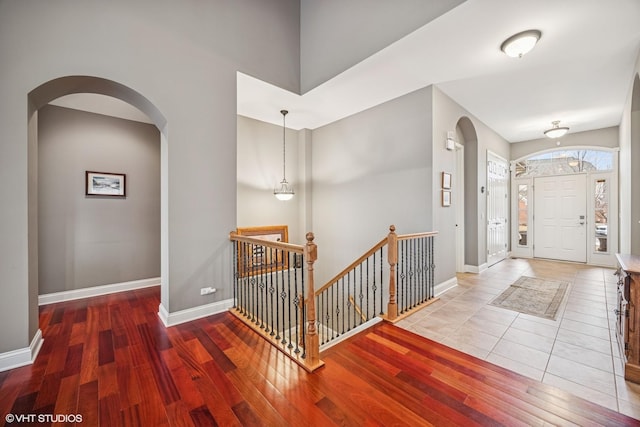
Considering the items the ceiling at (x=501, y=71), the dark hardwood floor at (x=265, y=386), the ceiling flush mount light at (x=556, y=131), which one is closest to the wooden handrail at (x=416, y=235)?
the dark hardwood floor at (x=265, y=386)

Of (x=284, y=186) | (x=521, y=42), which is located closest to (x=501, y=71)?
(x=521, y=42)

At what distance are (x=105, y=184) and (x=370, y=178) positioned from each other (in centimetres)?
421

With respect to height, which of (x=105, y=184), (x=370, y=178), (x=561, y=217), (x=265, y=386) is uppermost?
(x=370, y=178)

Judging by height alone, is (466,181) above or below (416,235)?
above

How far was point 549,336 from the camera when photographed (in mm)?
2615

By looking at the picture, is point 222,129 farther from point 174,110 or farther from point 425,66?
point 425,66

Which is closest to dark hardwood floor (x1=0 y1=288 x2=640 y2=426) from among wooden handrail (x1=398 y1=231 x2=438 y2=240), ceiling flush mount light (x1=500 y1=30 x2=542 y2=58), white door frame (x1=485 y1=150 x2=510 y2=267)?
wooden handrail (x1=398 y1=231 x2=438 y2=240)

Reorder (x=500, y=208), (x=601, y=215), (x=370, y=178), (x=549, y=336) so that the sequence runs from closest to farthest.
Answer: (x=549, y=336) < (x=370, y=178) < (x=601, y=215) < (x=500, y=208)

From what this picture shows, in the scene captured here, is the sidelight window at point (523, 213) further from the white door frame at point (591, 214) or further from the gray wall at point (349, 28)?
the gray wall at point (349, 28)

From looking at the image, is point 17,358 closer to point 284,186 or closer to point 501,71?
point 284,186

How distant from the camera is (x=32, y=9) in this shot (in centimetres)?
222

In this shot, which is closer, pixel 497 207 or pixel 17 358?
pixel 17 358

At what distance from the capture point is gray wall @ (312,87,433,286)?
12.5 feet

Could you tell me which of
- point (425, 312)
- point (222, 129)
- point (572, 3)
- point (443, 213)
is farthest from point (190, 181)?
point (572, 3)
